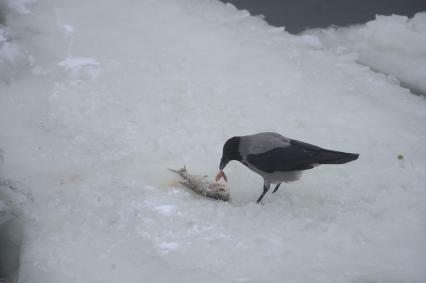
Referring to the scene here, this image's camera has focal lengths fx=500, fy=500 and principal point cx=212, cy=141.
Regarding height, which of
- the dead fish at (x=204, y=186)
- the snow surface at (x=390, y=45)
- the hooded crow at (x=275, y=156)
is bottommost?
the dead fish at (x=204, y=186)

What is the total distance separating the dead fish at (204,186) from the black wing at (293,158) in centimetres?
34

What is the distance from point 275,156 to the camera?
3838 mm

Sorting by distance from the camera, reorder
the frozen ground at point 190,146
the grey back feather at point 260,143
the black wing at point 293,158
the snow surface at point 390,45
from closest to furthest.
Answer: the frozen ground at point 190,146 → the black wing at point 293,158 → the grey back feather at point 260,143 → the snow surface at point 390,45

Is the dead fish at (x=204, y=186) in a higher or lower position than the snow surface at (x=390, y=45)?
lower

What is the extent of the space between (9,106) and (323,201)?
2.96 m

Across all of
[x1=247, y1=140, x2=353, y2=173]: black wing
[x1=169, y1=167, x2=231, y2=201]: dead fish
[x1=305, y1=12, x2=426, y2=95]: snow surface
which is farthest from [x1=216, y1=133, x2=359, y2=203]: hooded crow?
[x1=305, y1=12, x2=426, y2=95]: snow surface

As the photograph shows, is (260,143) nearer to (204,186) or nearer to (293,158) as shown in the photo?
(293,158)

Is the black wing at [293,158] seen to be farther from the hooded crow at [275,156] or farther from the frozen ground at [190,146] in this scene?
the frozen ground at [190,146]

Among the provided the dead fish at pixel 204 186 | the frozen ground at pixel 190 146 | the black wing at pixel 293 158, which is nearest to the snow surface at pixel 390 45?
the frozen ground at pixel 190 146

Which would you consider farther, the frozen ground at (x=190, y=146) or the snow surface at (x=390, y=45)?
the snow surface at (x=390, y=45)

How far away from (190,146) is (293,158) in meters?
0.95

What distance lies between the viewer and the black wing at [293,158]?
3719mm

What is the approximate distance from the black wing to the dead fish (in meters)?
0.34

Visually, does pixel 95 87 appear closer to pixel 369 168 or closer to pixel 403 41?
pixel 369 168
